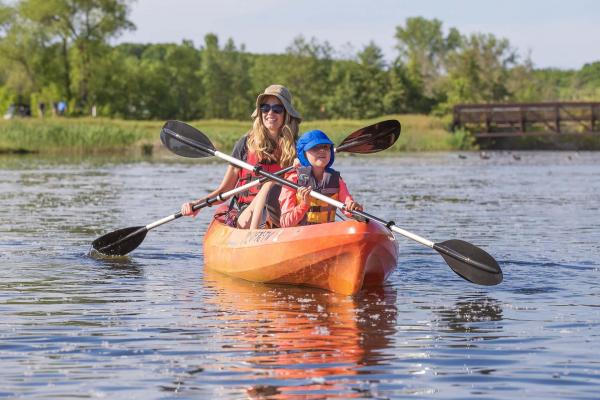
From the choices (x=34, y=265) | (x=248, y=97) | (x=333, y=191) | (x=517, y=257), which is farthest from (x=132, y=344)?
(x=248, y=97)

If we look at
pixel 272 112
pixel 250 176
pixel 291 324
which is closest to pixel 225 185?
pixel 250 176

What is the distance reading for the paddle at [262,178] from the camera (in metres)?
10.5

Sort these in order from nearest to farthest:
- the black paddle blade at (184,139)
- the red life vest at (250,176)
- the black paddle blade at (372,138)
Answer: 1. the red life vest at (250,176)
2. the black paddle blade at (372,138)
3. the black paddle blade at (184,139)

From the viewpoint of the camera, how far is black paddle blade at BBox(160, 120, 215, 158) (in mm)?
11617

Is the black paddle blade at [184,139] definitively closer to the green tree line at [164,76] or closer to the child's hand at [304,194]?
the child's hand at [304,194]

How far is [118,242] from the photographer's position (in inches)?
465

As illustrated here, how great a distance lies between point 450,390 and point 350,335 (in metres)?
1.53

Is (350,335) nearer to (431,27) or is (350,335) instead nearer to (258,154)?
(258,154)

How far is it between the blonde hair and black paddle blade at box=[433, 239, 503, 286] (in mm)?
1710

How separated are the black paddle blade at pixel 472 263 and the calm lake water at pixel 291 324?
20 cm

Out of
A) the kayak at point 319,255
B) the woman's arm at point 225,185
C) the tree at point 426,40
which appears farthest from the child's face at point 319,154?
the tree at point 426,40

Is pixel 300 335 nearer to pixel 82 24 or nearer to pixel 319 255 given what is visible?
pixel 319 255

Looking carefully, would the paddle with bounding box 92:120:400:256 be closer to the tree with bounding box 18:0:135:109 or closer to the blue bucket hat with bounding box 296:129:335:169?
the blue bucket hat with bounding box 296:129:335:169

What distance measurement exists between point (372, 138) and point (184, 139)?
6.76ft
